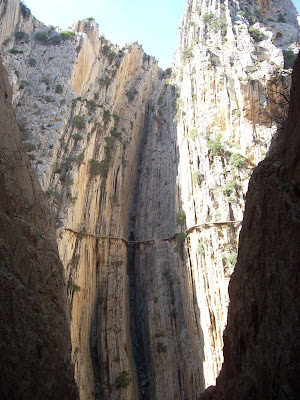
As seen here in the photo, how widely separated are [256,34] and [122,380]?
109 feet

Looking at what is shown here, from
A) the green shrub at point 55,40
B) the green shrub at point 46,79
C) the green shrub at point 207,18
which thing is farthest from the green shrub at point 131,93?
the green shrub at point 46,79

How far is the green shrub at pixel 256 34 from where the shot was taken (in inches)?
1457

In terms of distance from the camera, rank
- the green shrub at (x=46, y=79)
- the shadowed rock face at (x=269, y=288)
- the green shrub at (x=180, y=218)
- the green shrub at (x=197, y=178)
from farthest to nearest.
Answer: the green shrub at (x=46, y=79) → the green shrub at (x=180, y=218) → the green shrub at (x=197, y=178) → the shadowed rock face at (x=269, y=288)

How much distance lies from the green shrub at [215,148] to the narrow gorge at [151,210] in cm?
22

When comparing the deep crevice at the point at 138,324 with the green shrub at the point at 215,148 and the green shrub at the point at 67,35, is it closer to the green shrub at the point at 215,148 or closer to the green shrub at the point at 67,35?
the green shrub at the point at 215,148

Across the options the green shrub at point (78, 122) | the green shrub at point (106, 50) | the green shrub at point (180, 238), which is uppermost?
the green shrub at point (106, 50)

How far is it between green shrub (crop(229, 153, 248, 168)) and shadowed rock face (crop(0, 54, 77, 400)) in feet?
56.4

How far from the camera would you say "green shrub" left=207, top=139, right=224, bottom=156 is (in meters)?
28.9

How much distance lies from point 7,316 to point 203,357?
16273 millimetres

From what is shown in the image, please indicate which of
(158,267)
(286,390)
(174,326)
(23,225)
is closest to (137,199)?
(158,267)

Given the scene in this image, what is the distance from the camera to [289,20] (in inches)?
1871

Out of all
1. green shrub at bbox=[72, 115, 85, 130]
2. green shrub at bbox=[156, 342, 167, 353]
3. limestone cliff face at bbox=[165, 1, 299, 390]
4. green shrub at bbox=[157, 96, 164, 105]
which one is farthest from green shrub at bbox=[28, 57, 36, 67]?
green shrub at bbox=[156, 342, 167, 353]

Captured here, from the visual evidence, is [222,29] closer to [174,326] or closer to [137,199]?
[137,199]

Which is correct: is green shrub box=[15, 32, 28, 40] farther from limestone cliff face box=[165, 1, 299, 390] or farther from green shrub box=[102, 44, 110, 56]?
limestone cliff face box=[165, 1, 299, 390]
